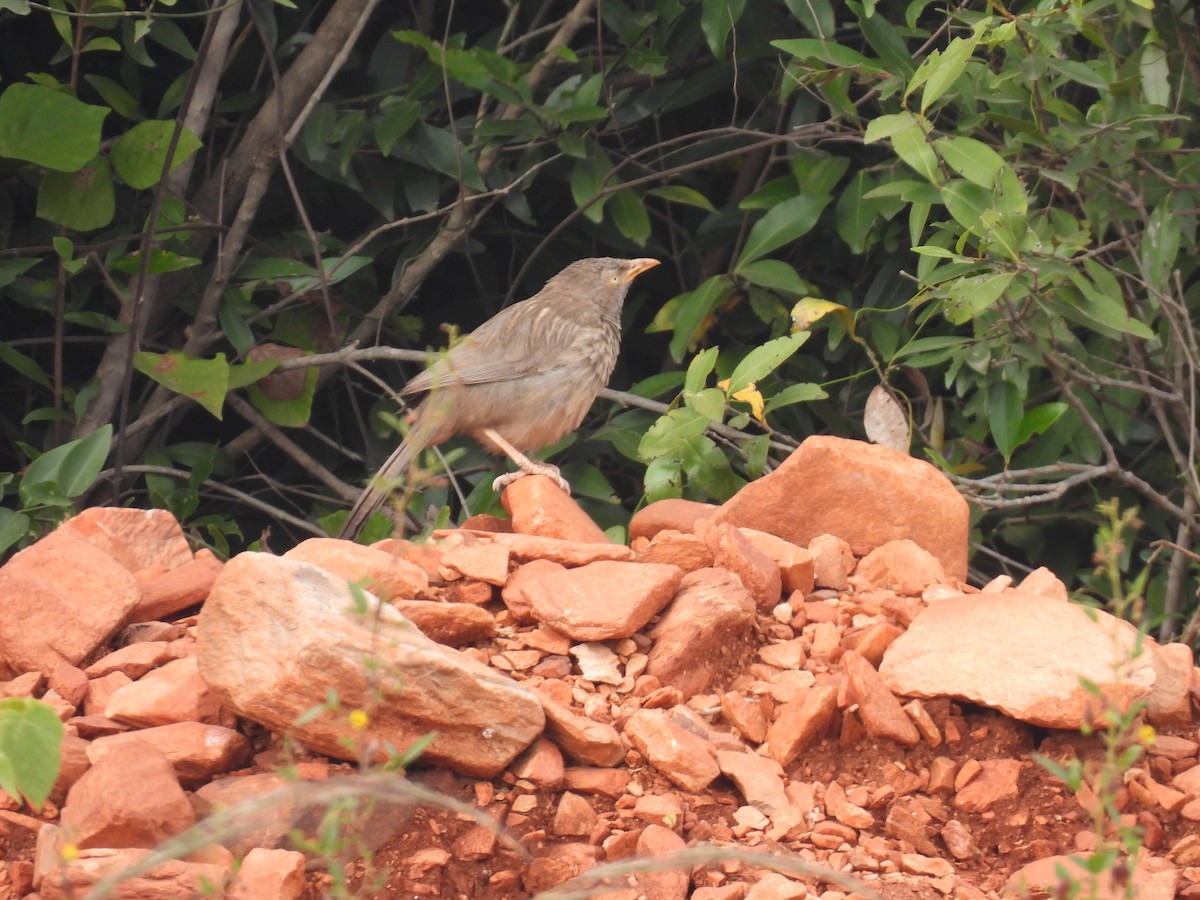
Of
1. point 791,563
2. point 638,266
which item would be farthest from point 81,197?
point 791,563

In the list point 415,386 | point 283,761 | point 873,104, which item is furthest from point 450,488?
point 283,761

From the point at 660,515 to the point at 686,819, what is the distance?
67.7 inches

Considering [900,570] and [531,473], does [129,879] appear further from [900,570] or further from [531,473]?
[531,473]

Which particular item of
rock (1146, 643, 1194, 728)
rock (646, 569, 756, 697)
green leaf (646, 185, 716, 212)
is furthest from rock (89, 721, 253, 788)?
green leaf (646, 185, 716, 212)

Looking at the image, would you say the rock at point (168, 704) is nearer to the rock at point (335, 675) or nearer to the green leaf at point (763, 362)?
the rock at point (335, 675)

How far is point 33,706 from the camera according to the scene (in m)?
2.78

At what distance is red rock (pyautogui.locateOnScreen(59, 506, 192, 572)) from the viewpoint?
14.2ft

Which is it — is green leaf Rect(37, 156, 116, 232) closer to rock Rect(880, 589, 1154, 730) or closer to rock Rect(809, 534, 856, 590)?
rock Rect(809, 534, 856, 590)

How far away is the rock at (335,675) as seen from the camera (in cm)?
311

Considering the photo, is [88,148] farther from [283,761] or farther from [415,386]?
[283,761]

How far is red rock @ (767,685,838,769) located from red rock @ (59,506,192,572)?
185 cm

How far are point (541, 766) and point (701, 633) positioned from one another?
2.23ft

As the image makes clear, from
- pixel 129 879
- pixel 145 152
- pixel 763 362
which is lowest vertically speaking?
pixel 763 362

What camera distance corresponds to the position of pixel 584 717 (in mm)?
3475
